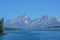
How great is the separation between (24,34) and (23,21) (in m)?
0.32

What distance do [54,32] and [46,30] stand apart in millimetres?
205

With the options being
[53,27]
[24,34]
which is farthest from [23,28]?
[53,27]

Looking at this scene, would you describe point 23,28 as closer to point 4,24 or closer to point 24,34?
point 24,34

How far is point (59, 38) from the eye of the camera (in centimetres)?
326

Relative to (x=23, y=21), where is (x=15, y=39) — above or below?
below

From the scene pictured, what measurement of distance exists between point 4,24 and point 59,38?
136 cm

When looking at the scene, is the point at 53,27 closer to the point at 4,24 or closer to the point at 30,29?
the point at 30,29

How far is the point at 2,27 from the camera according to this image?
10.9 feet

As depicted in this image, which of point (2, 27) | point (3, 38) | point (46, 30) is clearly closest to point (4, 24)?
point (2, 27)

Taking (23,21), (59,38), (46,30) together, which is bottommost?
(59,38)

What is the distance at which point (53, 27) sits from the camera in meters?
3.31

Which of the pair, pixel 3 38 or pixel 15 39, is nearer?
pixel 15 39

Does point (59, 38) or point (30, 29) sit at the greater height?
point (30, 29)

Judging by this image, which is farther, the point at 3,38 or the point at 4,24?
the point at 3,38
